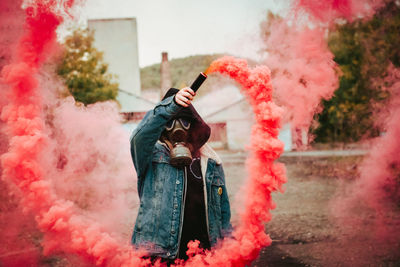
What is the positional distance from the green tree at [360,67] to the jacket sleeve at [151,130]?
10636mm

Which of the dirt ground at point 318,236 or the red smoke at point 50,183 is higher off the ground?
the red smoke at point 50,183

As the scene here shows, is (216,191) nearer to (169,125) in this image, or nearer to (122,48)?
(169,125)

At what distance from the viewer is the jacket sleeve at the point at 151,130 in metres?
2.83

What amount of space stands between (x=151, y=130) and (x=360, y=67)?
20788 mm

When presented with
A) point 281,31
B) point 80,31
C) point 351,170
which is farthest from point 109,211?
point 80,31

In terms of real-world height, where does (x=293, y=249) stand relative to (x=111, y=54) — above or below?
below

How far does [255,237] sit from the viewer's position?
125 inches

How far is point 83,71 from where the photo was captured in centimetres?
1909

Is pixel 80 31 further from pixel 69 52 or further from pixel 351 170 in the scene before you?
pixel 351 170

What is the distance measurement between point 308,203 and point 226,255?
7.19 m

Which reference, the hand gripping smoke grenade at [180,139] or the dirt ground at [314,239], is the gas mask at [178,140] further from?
the dirt ground at [314,239]

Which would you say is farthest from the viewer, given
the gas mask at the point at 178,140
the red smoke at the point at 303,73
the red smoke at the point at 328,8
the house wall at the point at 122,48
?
the house wall at the point at 122,48

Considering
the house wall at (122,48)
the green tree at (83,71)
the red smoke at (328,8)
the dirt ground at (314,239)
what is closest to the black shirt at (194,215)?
the dirt ground at (314,239)

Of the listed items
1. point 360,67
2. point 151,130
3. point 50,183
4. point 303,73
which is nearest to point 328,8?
point 303,73
